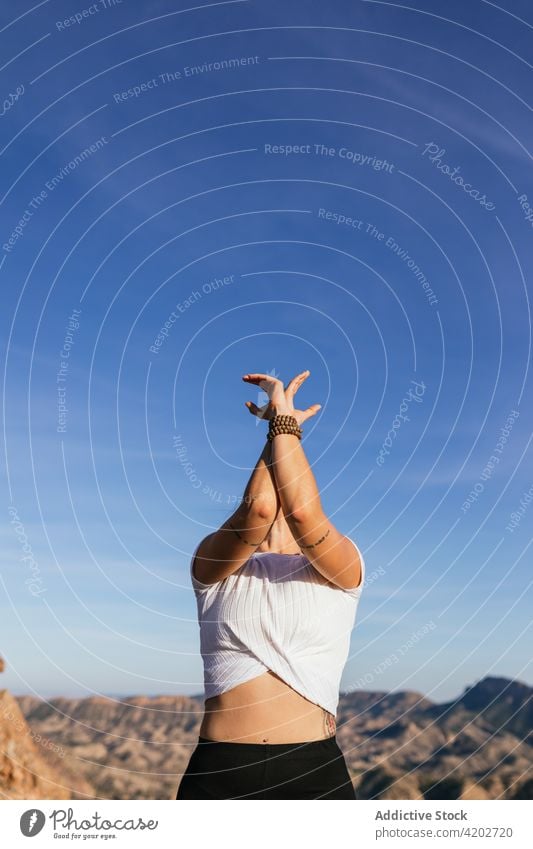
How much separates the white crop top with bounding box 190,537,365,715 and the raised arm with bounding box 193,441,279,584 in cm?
20

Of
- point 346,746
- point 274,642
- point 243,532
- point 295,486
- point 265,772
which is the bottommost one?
point 346,746

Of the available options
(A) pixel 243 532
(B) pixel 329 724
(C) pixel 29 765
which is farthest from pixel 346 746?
(A) pixel 243 532

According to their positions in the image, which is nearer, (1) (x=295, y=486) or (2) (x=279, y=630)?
(1) (x=295, y=486)

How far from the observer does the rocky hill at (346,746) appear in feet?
28.0

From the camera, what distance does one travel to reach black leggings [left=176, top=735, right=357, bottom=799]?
17.6 feet

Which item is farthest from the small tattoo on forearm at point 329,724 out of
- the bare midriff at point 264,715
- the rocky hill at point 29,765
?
the rocky hill at point 29,765

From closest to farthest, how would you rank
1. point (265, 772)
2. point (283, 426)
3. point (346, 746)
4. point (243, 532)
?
point (265, 772), point (243, 532), point (283, 426), point (346, 746)

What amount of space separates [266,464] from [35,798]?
505cm

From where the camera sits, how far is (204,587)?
5.93 m

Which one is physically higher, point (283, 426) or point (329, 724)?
point (283, 426)

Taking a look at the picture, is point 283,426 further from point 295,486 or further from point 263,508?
point 263,508

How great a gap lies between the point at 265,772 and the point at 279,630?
3.40 feet

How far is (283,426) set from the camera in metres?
5.98
